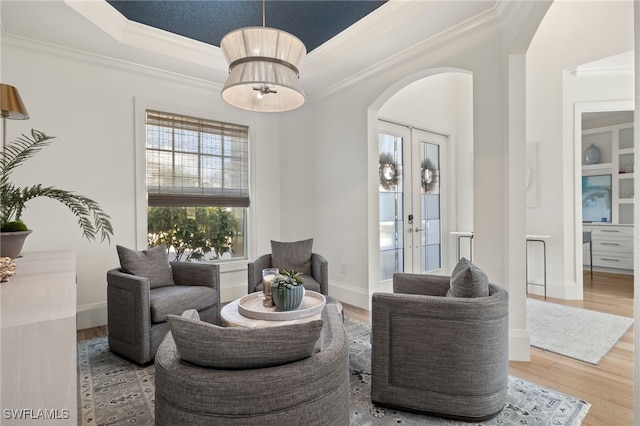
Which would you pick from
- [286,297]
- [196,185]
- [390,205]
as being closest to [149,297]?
[286,297]

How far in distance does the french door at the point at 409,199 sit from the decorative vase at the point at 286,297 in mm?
2428

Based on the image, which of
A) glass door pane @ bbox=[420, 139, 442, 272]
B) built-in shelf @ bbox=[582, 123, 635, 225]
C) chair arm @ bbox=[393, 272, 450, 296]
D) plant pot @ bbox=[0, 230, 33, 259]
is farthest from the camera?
built-in shelf @ bbox=[582, 123, 635, 225]

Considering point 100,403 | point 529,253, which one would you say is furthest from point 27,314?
point 529,253

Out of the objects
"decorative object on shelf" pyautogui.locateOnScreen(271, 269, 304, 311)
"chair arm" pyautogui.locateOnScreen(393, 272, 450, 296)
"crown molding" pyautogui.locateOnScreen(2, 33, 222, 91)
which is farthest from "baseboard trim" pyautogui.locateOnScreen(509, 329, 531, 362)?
"crown molding" pyautogui.locateOnScreen(2, 33, 222, 91)

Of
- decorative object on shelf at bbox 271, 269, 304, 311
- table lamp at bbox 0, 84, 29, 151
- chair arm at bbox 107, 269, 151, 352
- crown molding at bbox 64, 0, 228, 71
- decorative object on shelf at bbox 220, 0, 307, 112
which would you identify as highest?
crown molding at bbox 64, 0, 228, 71

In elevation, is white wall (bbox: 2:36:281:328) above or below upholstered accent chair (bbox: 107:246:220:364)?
above

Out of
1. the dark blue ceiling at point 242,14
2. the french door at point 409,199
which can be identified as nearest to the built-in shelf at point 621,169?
the french door at point 409,199

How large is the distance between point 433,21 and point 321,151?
2154mm

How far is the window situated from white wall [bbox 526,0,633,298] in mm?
4153

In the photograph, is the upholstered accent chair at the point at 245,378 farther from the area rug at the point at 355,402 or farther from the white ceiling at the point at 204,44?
the white ceiling at the point at 204,44

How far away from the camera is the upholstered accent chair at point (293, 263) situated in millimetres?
3462

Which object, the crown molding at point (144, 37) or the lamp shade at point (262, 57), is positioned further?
the crown molding at point (144, 37)

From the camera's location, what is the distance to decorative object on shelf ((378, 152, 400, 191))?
444cm

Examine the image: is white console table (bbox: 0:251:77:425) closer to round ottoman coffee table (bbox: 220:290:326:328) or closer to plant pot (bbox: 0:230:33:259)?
plant pot (bbox: 0:230:33:259)
